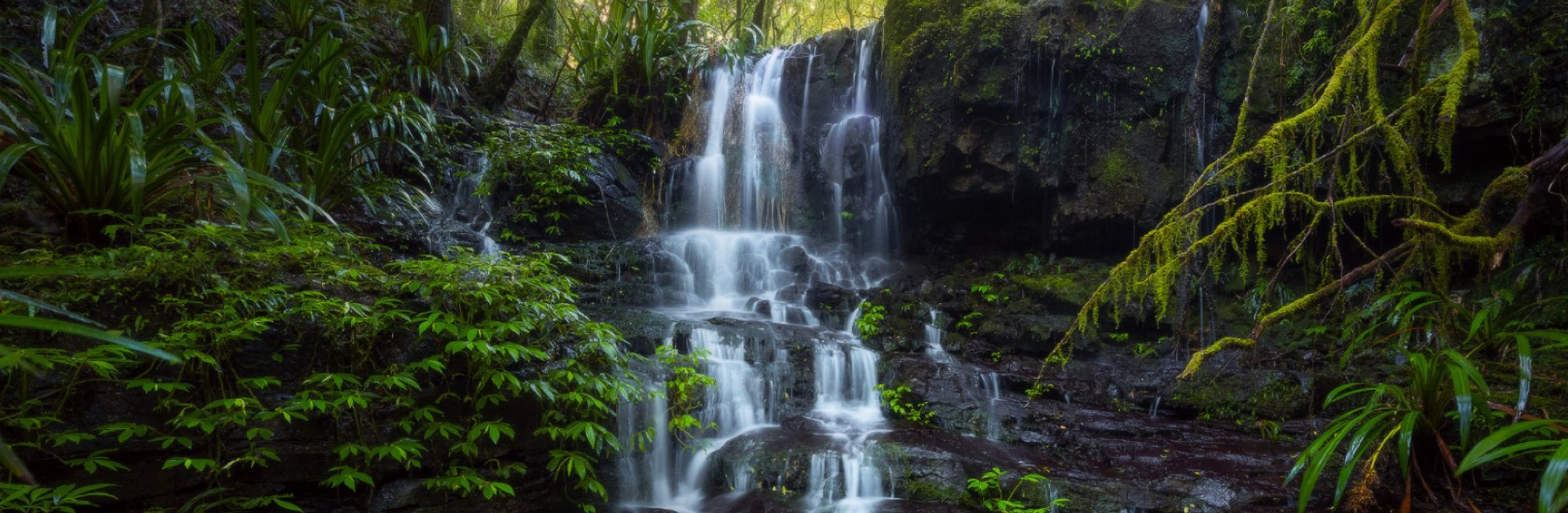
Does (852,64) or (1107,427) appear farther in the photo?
(852,64)

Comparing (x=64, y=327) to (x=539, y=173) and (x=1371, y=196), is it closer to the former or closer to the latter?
(x=1371, y=196)

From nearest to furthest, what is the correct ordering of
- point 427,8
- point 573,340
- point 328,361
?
point 328,361 < point 573,340 < point 427,8

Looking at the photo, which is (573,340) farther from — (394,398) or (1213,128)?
(1213,128)

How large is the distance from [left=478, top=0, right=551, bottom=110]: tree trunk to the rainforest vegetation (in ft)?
0.23

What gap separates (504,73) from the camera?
30.9 ft

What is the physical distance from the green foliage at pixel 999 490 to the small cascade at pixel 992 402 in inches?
41.3

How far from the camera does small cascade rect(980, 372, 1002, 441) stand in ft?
17.4

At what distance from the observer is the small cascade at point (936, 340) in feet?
21.6

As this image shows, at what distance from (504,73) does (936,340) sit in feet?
23.2

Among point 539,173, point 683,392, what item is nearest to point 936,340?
point 683,392

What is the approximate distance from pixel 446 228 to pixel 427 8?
2.93m

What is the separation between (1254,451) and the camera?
4.67 m

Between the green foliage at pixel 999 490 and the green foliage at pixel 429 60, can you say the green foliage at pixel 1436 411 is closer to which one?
the green foliage at pixel 999 490

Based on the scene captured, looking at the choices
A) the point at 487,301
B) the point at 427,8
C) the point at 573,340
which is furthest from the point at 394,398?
the point at 427,8
